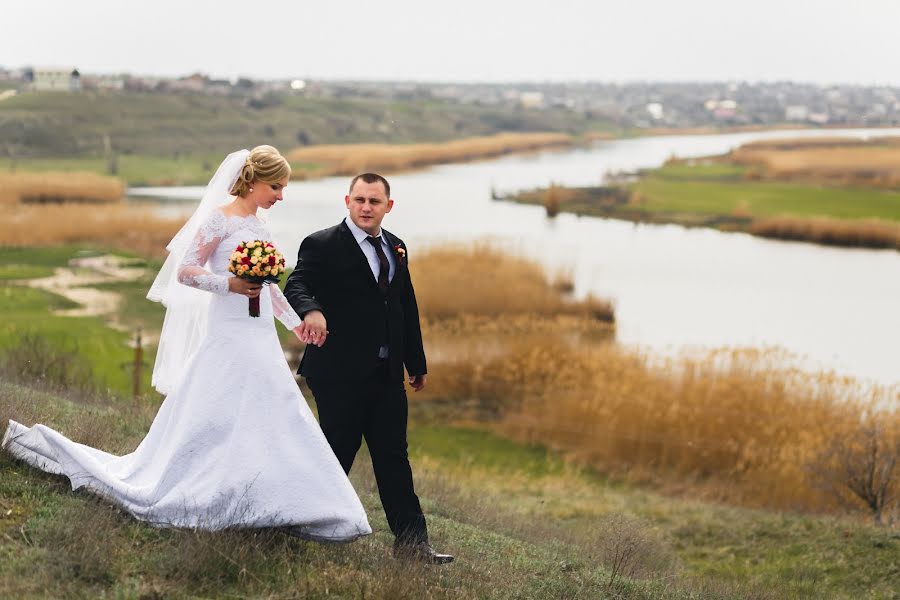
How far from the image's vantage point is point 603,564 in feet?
25.2

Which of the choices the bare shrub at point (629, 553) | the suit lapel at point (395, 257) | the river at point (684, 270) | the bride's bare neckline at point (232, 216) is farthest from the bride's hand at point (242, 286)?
the river at point (684, 270)

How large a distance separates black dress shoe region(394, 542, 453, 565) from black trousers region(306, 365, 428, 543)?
0.15ft

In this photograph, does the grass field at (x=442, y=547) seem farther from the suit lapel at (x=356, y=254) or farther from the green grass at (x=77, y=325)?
the green grass at (x=77, y=325)

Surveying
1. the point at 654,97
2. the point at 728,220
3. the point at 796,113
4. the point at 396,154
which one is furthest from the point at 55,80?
the point at 654,97

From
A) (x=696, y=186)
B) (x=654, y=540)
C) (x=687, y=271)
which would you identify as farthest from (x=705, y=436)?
(x=696, y=186)

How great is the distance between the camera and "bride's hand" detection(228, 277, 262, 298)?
5.33m

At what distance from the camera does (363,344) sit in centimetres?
569

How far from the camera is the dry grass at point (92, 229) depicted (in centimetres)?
3731

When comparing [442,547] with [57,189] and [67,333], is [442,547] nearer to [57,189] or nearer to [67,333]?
[67,333]

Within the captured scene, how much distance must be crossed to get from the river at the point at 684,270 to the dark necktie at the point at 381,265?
1131 cm

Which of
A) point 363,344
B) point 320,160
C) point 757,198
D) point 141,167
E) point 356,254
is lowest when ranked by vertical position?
point 757,198

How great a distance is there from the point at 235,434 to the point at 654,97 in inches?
6575

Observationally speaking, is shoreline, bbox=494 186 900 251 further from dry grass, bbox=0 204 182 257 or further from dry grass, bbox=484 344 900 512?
dry grass, bbox=484 344 900 512

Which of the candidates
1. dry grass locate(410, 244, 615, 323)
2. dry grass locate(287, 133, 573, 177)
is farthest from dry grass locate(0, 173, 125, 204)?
dry grass locate(410, 244, 615, 323)
